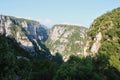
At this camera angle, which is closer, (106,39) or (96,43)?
(106,39)

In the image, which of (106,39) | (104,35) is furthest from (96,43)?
(106,39)

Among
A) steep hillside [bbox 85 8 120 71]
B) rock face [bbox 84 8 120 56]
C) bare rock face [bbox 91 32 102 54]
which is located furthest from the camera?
bare rock face [bbox 91 32 102 54]

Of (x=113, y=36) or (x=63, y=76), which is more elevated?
(x=113, y=36)

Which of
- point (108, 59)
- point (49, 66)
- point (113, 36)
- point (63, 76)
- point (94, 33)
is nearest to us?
point (63, 76)

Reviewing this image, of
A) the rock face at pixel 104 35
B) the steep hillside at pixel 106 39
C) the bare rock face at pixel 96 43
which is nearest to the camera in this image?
the steep hillside at pixel 106 39

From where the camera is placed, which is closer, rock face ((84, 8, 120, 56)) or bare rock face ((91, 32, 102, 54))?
rock face ((84, 8, 120, 56))

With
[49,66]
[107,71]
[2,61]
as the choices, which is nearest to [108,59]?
[107,71]

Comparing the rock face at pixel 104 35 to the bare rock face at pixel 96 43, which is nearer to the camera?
the rock face at pixel 104 35

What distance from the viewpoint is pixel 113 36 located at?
135250 millimetres

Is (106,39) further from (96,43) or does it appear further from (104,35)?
(96,43)

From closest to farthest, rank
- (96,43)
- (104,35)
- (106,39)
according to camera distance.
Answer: (106,39) → (104,35) → (96,43)

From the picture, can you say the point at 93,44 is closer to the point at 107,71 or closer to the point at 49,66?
the point at 49,66

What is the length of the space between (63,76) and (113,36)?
51.0 meters

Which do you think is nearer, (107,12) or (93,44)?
(93,44)
